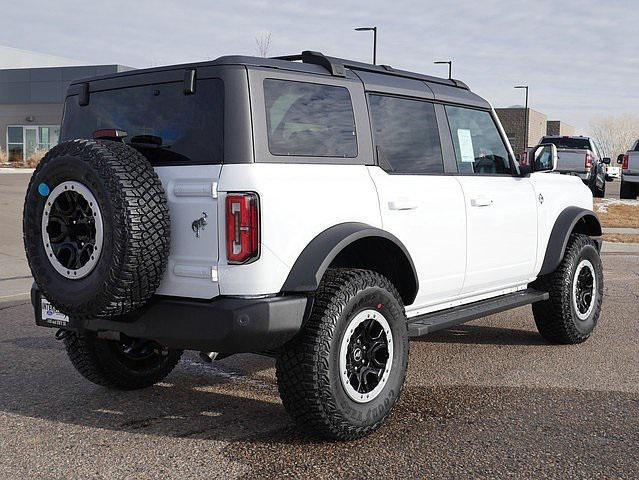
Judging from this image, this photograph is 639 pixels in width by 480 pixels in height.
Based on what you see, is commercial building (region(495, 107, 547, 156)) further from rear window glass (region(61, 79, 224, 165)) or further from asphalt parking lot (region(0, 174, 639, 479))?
rear window glass (region(61, 79, 224, 165))

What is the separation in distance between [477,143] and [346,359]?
2.28 metres

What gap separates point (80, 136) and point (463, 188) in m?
2.47

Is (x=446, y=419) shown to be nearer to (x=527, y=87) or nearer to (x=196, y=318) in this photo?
(x=196, y=318)

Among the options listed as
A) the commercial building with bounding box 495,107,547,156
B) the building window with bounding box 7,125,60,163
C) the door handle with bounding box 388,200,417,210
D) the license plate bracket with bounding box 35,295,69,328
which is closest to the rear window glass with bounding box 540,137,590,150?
the door handle with bounding box 388,200,417,210

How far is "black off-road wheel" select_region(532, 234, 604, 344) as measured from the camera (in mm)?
6480

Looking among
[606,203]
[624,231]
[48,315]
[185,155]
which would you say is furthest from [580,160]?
[48,315]

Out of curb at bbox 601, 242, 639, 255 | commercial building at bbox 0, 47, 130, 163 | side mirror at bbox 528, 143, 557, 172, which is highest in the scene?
commercial building at bbox 0, 47, 130, 163

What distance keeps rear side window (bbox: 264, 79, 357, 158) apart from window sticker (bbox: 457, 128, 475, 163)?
1.24 meters

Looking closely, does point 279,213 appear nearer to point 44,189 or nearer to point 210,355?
point 210,355

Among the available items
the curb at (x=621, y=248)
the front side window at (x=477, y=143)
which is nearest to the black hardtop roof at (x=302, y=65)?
the front side window at (x=477, y=143)

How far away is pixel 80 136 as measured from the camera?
16.2 ft

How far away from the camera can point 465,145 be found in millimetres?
5727

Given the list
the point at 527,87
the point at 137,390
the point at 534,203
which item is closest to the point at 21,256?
the point at 137,390

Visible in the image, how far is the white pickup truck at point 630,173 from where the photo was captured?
78.6 ft
